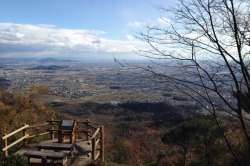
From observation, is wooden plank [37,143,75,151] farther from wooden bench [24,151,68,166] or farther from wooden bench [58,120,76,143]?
wooden bench [58,120,76,143]

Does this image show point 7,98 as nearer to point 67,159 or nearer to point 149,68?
point 67,159

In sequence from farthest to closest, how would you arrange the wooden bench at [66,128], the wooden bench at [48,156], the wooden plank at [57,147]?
the wooden bench at [66,128] < the wooden plank at [57,147] < the wooden bench at [48,156]

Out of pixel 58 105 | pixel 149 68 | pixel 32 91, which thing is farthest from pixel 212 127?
pixel 58 105

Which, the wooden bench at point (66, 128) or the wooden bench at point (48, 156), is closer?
the wooden bench at point (48, 156)

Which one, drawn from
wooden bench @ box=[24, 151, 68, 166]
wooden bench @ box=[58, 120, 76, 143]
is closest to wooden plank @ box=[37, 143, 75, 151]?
wooden bench @ box=[24, 151, 68, 166]

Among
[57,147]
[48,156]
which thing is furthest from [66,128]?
[48,156]

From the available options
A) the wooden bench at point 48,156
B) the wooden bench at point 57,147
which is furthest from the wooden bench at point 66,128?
the wooden bench at point 48,156

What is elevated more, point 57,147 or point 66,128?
point 66,128

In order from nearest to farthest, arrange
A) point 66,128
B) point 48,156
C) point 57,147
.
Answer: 1. point 48,156
2. point 57,147
3. point 66,128

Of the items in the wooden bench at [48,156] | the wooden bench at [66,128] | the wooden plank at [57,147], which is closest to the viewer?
the wooden bench at [48,156]

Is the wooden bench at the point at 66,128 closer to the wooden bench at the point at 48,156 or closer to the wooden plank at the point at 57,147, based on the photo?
the wooden plank at the point at 57,147

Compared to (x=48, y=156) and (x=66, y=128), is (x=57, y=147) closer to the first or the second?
(x=48, y=156)
